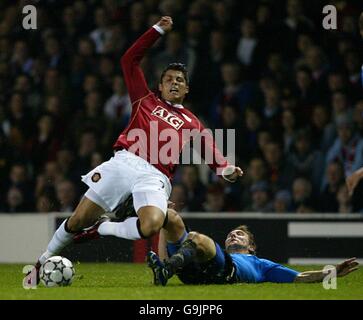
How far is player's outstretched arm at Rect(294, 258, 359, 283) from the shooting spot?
286 inches

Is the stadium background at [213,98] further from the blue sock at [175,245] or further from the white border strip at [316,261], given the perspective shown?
the blue sock at [175,245]

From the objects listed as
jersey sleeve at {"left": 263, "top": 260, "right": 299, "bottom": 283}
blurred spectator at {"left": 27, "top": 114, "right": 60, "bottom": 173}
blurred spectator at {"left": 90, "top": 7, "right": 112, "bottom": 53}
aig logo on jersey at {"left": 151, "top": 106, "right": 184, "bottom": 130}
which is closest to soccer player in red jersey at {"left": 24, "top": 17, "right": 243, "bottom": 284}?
aig logo on jersey at {"left": 151, "top": 106, "right": 184, "bottom": 130}

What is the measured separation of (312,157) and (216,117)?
1241 millimetres

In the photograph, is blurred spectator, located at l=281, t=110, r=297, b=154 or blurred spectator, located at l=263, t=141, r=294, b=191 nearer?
blurred spectator, located at l=263, t=141, r=294, b=191

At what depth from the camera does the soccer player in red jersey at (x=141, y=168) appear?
295 inches

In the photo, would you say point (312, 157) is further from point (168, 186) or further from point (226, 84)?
point (168, 186)

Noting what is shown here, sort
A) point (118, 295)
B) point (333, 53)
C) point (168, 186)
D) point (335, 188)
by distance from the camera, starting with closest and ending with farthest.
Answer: point (118, 295), point (168, 186), point (335, 188), point (333, 53)

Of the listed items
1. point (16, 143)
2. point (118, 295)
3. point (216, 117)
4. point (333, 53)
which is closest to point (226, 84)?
point (216, 117)

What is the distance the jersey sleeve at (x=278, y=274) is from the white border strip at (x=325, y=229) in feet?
9.91

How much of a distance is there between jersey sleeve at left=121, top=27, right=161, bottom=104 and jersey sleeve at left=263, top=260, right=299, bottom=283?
1.57 m

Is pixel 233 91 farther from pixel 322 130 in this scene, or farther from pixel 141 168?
pixel 141 168

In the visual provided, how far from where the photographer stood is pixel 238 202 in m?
11.3

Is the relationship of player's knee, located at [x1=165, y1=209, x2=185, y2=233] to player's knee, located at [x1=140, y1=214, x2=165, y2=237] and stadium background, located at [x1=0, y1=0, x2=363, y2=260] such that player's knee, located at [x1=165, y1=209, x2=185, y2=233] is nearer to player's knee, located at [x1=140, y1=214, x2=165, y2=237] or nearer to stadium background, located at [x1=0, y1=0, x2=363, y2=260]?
player's knee, located at [x1=140, y1=214, x2=165, y2=237]

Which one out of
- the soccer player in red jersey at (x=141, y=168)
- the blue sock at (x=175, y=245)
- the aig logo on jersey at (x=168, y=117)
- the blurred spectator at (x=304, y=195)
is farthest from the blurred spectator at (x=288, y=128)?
the blue sock at (x=175, y=245)
